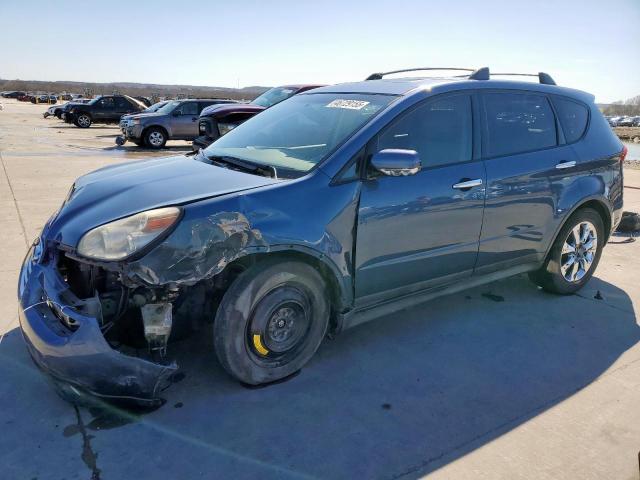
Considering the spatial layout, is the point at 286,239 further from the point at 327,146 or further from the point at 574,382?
the point at 574,382

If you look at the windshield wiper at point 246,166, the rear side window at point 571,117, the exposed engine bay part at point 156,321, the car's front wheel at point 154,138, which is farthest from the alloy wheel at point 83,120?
the exposed engine bay part at point 156,321

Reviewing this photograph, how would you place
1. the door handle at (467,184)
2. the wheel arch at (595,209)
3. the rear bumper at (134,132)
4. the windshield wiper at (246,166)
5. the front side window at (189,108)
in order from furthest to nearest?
the front side window at (189,108)
the rear bumper at (134,132)
the wheel arch at (595,209)
the door handle at (467,184)
the windshield wiper at (246,166)

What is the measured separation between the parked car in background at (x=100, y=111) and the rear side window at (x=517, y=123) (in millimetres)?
23894

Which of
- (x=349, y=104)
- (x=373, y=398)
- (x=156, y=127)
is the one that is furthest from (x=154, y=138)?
(x=373, y=398)

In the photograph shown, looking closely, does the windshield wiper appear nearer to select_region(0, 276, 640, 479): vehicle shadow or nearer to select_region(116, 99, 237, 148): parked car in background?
select_region(0, 276, 640, 479): vehicle shadow

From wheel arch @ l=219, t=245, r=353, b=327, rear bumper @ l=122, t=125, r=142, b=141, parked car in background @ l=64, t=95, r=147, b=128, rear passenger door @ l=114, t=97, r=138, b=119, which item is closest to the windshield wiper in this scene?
wheel arch @ l=219, t=245, r=353, b=327

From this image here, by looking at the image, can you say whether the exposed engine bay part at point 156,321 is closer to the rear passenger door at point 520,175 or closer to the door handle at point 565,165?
the rear passenger door at point 520,175

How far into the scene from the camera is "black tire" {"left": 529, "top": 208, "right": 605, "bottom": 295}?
4.34 metres

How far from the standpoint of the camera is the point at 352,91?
378cm

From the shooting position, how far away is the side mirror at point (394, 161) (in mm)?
2938

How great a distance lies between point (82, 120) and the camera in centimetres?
2508

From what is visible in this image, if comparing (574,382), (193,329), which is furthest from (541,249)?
(193,329)

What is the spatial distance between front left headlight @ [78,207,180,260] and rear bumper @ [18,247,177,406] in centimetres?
28

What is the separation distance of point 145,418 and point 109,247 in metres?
0.92
